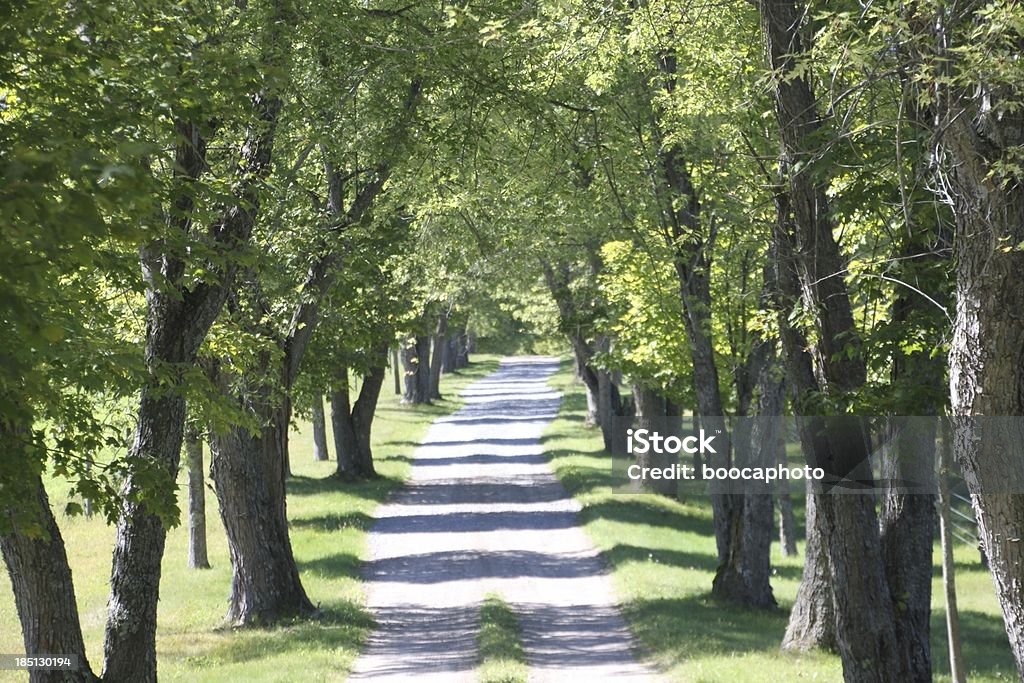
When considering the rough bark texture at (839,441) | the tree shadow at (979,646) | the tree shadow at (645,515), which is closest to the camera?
the rough bark texture at (839,441)

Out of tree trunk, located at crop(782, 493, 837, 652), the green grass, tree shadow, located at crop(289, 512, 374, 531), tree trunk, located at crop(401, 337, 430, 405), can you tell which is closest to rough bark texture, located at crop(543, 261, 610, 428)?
tree shadow, located at crop(289, 512, 374, 531)

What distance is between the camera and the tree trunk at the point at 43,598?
881cm

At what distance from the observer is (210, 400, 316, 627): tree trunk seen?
17.0 metres

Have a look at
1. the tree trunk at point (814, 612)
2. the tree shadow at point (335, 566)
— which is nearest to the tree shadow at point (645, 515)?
the tree shadow at point (335, 566)

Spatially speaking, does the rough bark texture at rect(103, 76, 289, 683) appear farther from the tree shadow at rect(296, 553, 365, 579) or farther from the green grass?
the tree shadow at rect(296, 553, 365, 579)

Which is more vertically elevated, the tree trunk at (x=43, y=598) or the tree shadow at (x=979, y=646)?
the tree trunk at (x=43, y=598)

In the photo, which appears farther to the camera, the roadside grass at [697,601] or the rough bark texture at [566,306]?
the rough bark texture at [566,306]

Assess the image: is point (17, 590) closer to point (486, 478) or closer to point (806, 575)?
point (806, 575)

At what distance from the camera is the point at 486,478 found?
3438 cm

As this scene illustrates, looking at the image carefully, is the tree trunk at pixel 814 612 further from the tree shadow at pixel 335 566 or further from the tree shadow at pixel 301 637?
the tree shadow at pixel 335 566

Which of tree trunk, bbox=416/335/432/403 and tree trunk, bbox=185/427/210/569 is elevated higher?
tree trunk, bbox=416/335/432/403

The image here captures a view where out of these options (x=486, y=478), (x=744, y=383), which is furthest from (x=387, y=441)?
(x=744, y=383)

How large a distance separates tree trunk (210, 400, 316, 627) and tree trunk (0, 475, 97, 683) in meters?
7.84

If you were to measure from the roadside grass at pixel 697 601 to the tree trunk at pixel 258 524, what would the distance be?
5076 millimetres
